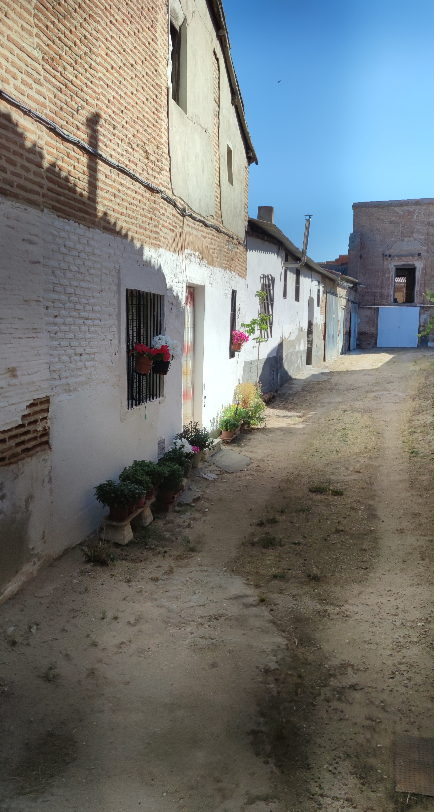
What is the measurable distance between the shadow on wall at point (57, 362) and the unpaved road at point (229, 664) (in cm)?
41

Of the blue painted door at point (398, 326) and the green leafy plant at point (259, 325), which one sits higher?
the blue painted door at point (398, 326)

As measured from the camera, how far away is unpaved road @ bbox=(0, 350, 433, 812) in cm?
272

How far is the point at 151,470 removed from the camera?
611cm

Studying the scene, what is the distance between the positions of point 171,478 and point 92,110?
3.85m

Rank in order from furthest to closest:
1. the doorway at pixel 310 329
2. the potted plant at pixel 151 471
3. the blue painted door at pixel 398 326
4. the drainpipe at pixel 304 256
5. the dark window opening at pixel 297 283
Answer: the blue painted door at pixel 398 326 < the doorway at pixel 310 329 < the dark window opening at pixel 297 283 < the drainpipe at pixel 304 256 < the potted plant at pixel 151 471

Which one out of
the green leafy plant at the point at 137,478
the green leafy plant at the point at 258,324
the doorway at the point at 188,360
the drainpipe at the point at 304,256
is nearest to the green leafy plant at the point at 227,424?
the doorway at the point at 188,360

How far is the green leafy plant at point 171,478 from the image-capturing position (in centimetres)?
624

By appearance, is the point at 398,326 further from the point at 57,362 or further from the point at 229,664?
the point at 229,664

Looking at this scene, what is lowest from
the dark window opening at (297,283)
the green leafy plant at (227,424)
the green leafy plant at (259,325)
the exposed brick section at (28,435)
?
the green leafy plant at (227,424)

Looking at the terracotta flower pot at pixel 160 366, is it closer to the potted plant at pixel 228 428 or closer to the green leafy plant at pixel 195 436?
the green leafy plant at pixel 195 436

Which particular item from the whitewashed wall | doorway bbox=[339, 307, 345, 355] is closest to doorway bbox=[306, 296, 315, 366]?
the whitewashed wall

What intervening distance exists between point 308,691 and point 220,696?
0.55m

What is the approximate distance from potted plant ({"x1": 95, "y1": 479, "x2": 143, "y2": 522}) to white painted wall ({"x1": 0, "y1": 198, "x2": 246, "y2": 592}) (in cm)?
17

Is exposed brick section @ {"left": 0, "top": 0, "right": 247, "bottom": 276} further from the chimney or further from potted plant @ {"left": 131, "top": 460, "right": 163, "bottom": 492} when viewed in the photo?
the chimney
